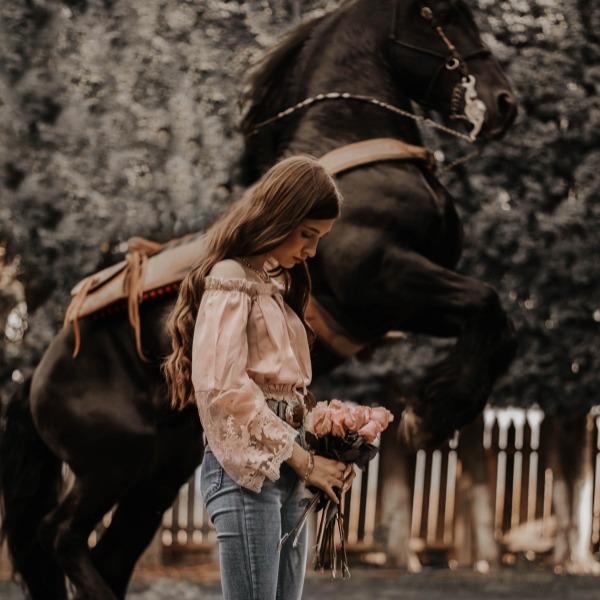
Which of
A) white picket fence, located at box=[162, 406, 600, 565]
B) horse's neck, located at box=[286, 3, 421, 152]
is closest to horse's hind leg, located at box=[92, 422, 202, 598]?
horse's neck, located at box=[286, 3, 421, 152]

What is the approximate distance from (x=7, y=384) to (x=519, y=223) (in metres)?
4.08

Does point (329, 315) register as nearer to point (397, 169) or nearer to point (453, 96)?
point (397, 169)

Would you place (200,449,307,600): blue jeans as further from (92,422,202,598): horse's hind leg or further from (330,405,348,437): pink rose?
(92,422,202,598): horse's hind leg

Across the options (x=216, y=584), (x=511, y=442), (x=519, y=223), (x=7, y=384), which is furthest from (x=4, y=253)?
(x=511, y=442)

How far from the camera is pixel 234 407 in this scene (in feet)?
9.19

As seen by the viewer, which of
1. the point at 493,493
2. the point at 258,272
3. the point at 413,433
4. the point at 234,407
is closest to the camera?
the point at 234,407

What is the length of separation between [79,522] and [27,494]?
466 mm

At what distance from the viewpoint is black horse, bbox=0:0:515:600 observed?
4793 mm

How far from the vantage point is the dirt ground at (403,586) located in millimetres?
8867

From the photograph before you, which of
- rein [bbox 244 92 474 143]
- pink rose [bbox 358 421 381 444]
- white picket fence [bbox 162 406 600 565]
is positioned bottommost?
white picket fence [bbox 162 406 600 565]

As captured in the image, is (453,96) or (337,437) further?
(453,96)

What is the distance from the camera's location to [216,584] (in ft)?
32.8

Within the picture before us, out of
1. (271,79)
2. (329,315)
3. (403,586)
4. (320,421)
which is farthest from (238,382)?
(403,586)

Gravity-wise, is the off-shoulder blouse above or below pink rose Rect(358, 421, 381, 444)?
above
